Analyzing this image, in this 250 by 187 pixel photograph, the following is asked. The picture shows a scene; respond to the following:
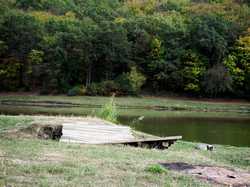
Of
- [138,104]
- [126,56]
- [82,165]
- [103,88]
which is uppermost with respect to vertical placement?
[126,56]

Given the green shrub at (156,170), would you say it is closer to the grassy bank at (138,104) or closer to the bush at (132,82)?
the grassy bank at (138,104)

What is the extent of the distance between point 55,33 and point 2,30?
20.9ft

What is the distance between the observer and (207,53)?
59.9m

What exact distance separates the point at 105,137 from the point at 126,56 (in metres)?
47.2

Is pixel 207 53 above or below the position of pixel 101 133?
above

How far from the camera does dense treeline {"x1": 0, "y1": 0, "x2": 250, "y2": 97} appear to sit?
57000 millimetres

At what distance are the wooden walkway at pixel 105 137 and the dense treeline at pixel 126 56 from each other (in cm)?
4233

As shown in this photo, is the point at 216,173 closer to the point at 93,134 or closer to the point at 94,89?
the point at 93,134

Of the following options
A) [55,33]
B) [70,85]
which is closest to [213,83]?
[70,85]

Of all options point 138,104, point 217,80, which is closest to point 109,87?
point 138,104

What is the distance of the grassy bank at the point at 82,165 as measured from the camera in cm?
652

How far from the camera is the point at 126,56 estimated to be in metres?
59.1

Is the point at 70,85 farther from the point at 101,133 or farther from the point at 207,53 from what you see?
the point at 101,133

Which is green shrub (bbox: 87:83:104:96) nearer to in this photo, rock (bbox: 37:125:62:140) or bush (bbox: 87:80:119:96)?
bush (bbox: 87:80:119:96)
